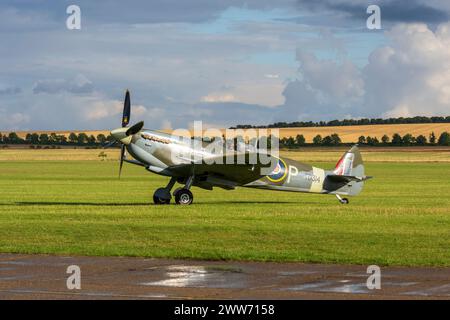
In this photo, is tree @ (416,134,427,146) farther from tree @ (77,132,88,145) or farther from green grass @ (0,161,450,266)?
Answer: green grass @ (0,161,450,266)

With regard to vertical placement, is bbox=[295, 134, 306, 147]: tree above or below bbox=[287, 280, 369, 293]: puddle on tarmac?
above

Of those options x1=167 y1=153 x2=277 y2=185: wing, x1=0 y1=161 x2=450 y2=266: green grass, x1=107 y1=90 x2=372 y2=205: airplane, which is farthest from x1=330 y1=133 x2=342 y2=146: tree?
x1=167 y1=153 x2=277 y2=185: wing

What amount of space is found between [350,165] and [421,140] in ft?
402

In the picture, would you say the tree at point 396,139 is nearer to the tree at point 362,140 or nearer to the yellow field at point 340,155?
the yellow field at point 340,155

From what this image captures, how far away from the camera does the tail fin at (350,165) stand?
129 feet

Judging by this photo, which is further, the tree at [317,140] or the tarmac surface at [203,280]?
the tree at [317,140]

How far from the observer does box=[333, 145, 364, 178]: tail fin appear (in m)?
39.2

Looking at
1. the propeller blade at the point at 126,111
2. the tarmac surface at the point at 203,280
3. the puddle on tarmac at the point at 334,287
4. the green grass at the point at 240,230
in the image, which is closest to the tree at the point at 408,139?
the green grass at the point at 240,230

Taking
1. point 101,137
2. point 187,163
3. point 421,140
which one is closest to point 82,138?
point 101,137

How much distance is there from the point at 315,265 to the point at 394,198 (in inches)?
947

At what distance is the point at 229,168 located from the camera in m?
35.1

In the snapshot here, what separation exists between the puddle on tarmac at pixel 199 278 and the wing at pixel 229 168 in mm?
18050

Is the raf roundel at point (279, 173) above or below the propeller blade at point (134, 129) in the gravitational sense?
below

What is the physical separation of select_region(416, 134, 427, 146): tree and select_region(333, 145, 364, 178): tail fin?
121441 millimetres
